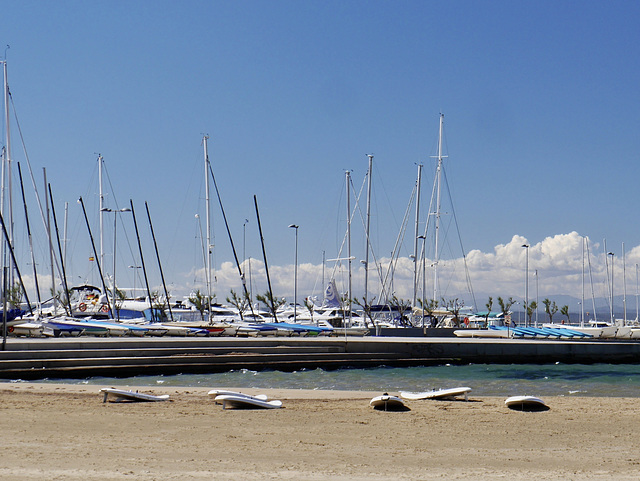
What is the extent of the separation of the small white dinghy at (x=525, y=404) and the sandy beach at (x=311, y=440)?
0.26 m

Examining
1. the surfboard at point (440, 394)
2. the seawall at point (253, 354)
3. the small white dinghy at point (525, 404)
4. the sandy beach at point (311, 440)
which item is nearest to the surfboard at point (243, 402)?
the sandy beach at point (311, 440)

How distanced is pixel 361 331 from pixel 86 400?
3277 centimetres

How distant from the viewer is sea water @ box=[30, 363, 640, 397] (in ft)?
88.8

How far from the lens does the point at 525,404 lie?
18.5m

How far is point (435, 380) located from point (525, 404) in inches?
470

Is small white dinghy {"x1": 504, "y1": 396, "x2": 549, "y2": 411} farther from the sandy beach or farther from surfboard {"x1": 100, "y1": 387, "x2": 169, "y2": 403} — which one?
surfboard {"x1": 100, "y1": 387, "x2": 169, "y2": 403}

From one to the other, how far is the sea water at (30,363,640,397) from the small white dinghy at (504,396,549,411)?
6525mm

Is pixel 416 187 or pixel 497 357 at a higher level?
pixel 416 187

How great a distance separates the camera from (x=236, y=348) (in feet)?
115

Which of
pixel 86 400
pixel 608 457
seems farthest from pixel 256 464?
pixel 86 400

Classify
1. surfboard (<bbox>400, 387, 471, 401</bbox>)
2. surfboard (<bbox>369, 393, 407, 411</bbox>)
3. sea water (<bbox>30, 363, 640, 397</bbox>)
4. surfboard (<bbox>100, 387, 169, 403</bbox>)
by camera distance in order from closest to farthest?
surfboard (<bbox>369, 393, 407, 411</bbox>)
surfboard (<bbox>100, 387, 169, 403</bbox>)
surfboard (<bbox>400, 387, 471, 401</bbox>)
sea water (<bbox>30, 363, 640, 397</bbox>)

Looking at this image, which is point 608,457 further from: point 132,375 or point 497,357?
point 497,357

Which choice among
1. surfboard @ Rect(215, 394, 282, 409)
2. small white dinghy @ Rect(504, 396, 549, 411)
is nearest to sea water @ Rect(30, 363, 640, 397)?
small white dinghy @ Rect(504, 396, 549, 411)

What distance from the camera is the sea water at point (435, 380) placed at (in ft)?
88.8
